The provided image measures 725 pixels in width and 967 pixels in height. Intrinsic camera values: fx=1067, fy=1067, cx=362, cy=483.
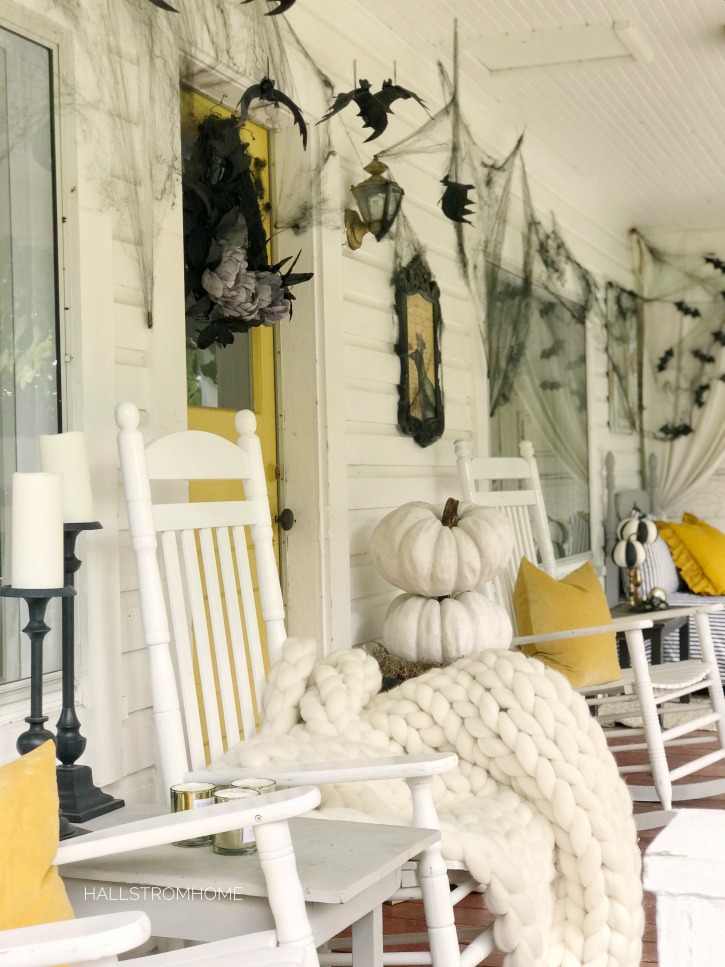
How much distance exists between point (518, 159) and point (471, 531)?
7.48ft

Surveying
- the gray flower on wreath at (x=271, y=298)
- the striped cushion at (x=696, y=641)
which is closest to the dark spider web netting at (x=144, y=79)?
the gray flower on wreath at (x=271, y=298)

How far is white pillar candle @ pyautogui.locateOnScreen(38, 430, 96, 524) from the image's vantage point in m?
1.73

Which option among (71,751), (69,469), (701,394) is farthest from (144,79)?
(701,394)

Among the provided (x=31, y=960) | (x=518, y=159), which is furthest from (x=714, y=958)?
(x=518, y=159)

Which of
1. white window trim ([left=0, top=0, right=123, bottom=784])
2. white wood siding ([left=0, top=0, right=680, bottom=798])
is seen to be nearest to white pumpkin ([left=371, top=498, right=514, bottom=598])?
white wood siding ([left=0, top=0, right=680, bottom=798])

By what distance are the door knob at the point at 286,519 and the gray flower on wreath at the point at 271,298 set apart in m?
0.65

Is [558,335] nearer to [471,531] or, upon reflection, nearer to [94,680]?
[471,531]

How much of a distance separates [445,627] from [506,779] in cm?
93

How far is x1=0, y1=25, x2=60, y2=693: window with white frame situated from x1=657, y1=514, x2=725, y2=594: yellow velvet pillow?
4368 mm

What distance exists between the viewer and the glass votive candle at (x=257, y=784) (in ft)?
5.08

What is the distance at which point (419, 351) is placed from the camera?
372 centimetres

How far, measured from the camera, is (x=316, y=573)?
9.95ft

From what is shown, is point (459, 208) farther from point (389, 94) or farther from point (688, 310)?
point (688, 310)

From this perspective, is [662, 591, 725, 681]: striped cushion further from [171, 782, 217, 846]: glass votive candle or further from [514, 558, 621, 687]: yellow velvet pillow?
[171, 782, 217, 846]: glass votive candle
